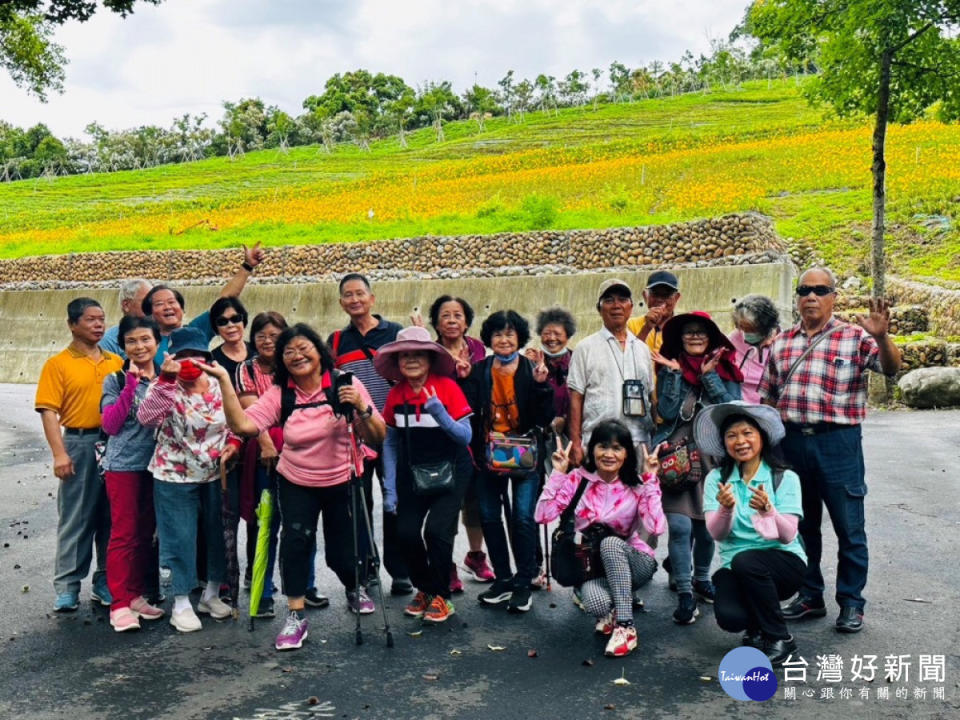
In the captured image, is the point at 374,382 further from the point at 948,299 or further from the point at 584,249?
the point at 584,249

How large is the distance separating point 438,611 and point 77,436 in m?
A: 2.41

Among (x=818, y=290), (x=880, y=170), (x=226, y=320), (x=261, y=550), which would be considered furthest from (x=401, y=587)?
(x=880, y=170)

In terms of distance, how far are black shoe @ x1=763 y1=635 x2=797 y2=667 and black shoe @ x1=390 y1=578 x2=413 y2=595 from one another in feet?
7.44

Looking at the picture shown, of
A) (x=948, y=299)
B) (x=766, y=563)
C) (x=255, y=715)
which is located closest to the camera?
(x=255, y=715)

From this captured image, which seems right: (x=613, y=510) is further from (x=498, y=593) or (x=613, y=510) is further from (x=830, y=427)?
(x=830, y=427)

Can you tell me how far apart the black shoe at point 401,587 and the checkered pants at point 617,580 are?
1332 millimetres

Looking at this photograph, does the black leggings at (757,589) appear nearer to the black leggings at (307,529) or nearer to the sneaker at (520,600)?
the sneaker at (520,600)

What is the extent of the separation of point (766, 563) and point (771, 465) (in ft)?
1.77

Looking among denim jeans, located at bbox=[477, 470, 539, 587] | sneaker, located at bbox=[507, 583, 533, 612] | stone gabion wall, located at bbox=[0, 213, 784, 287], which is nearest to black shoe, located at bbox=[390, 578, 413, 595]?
denim jeans, located at bbox=[477, 470, 539, 587]

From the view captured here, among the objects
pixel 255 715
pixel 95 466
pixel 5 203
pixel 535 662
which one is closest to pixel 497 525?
pixel 535 662

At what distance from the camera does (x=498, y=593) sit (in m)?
5.61

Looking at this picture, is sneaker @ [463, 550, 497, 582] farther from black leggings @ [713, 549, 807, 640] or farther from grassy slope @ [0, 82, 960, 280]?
grassy slope @ [0, 82, 960, 280]

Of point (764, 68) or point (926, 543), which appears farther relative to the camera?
point (764, 68)

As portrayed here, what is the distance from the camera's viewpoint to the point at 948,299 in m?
18.3
